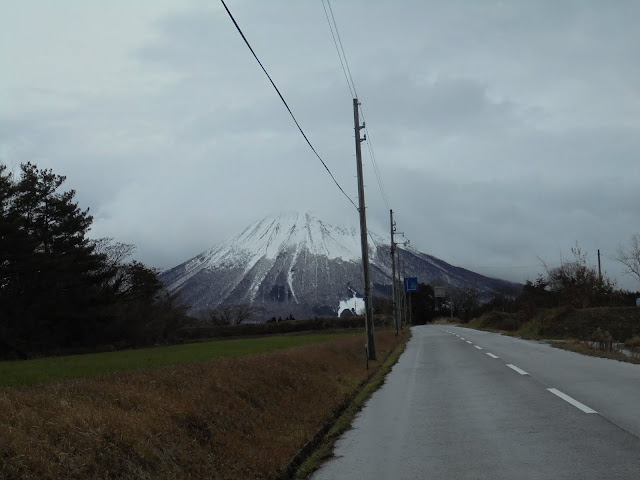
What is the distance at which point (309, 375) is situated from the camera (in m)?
13.7

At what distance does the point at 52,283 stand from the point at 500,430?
154ft

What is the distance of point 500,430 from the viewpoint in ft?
26.9

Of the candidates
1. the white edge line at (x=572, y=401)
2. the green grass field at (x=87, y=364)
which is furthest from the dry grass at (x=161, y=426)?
the green grass field at (x=87, y=364)

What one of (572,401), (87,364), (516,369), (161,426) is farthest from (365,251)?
(161,426)

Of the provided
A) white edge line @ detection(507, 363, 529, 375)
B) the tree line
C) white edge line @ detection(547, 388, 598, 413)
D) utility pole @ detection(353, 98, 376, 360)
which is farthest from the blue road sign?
white edge line @ detection(547, 388, 598, 413)

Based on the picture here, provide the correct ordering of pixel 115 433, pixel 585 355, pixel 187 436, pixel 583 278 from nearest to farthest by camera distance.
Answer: pixel 115 433 → pixel 187 436 → pixel 585 355 → pixel 583 278

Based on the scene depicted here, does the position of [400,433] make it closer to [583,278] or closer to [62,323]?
[62,323]

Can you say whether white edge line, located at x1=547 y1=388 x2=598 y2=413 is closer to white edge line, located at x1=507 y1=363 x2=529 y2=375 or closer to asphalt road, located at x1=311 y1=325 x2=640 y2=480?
asphalt road, located at x1=311 y1=325 x2=640 y2=480

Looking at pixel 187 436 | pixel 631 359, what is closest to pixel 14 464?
pixel 187 436

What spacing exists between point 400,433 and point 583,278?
56.0 m

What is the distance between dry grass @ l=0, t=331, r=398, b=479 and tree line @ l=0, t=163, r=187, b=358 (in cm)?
3883

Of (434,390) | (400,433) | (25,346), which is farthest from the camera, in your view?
(25,346)

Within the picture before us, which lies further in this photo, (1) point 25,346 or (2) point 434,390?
(1) point 25,346

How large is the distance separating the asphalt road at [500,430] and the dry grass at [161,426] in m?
0.95
